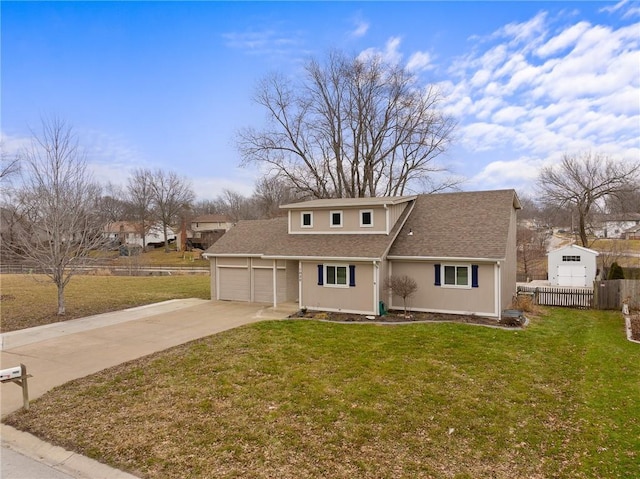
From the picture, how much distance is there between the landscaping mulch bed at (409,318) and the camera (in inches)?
532

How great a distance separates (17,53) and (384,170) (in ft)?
78.5

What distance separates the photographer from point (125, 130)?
2291 centimetres

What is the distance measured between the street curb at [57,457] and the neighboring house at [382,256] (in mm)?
10461

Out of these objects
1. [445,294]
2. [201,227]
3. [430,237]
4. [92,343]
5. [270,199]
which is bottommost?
[92,343]

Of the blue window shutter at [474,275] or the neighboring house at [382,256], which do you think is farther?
the neighboring house at [382,256]

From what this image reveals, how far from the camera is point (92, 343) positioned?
464 inches

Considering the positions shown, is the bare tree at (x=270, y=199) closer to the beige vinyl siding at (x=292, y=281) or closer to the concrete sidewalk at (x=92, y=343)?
the beige vinyl siding at (x=292, y=281)

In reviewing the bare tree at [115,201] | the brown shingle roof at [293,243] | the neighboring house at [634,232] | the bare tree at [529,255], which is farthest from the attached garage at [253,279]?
the neighboring house at [634,232]

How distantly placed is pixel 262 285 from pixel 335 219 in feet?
15.8

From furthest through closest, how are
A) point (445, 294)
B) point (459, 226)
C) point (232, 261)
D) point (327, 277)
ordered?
point (232, 261) → point (459, 226) → point (327, 277) → point (445, 294)

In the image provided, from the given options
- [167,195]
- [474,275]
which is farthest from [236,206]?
[474,275]

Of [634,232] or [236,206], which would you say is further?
[236,206]

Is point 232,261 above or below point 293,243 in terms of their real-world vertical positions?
below

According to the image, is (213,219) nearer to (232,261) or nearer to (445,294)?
(232,261)
